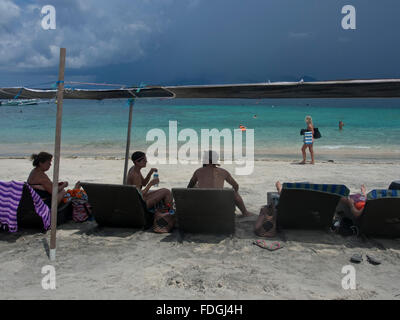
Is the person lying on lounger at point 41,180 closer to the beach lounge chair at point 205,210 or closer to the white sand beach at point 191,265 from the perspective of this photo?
the white sand beach at point 191,265

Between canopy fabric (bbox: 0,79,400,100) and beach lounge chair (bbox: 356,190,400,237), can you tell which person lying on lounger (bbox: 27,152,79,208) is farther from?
beach lounge chair (bbox: 356,190,400,237)

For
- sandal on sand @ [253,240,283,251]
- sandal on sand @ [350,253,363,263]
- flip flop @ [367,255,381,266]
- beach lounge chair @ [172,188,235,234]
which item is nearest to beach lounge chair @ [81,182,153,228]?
beach lounge chair @ [172,188,235,234]

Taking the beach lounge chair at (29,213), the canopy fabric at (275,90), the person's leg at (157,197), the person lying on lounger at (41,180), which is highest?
the canopy fabric at (275,90)

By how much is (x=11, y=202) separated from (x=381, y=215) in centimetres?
440

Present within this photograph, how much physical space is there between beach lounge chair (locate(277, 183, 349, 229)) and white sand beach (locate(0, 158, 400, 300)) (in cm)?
16

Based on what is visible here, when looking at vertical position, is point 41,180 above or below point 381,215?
above

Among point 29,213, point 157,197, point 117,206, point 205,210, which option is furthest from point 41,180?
point 205,210

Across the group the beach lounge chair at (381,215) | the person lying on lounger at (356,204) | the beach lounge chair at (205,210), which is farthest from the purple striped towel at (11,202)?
the beach lounge chair at (381,215)

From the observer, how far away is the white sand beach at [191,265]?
3.07 meters

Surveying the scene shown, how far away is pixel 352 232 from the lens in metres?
4.36

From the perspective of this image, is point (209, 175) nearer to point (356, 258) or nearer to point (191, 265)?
point (191, 265)

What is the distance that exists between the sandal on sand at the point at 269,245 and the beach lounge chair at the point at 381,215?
107cm

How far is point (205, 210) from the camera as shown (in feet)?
13.7
